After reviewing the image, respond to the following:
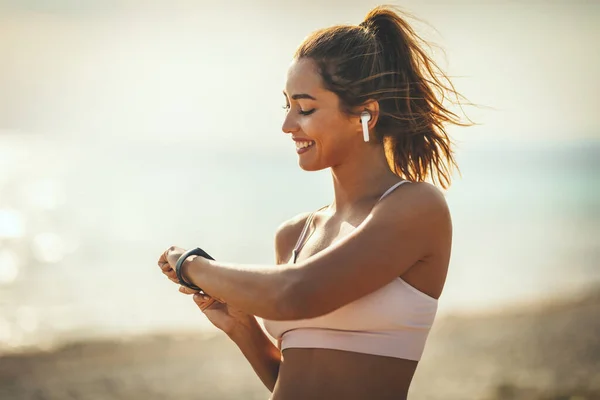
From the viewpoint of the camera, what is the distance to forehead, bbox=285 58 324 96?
2.54 m

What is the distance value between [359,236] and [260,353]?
75 centimetres

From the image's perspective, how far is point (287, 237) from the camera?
2893 millimetres

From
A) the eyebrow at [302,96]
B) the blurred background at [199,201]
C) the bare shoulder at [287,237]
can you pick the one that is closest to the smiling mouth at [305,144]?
the eyebrow at [302,96]

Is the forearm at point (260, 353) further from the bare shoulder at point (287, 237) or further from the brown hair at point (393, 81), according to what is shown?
the brown hair at point (393, 81)

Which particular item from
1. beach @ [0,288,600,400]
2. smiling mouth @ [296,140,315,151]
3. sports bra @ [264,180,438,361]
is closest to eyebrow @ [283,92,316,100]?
smiling mouth @ [296,140,315,151]

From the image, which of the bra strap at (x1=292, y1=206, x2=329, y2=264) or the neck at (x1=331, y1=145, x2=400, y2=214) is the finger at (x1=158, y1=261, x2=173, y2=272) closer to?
the bra strap at (x1=292, y1=206, x2=329, y2=264)

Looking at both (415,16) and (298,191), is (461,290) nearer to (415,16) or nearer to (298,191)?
(298,191)

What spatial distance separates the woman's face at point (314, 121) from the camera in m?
2.53

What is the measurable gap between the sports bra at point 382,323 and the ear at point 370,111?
0.22m

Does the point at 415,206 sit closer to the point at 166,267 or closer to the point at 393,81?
the point at 393,81

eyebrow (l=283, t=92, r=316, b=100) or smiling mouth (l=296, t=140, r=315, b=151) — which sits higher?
eyebrow (l=283, t=92, r=316, b=100)

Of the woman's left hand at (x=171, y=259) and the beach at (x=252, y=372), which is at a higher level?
the woman's left hand at (x=171, y=259)

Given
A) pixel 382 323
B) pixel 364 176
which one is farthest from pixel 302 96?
pixel 382 323

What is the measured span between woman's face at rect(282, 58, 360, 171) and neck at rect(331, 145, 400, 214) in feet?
0.19
